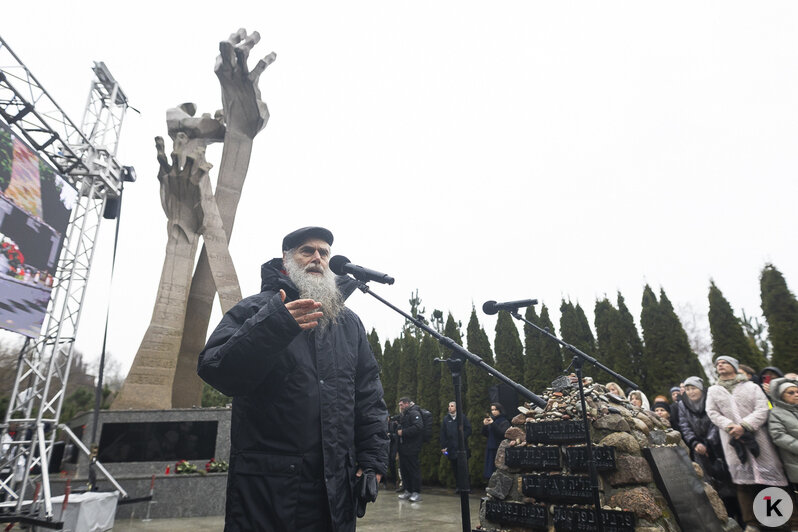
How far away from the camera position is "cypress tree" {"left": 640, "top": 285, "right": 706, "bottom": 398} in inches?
398

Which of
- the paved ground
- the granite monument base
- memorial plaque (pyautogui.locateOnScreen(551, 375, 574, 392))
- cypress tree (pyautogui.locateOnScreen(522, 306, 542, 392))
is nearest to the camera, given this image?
memorial plaque (pyautogui.locateOnScreen(551, 375, 574, 392))

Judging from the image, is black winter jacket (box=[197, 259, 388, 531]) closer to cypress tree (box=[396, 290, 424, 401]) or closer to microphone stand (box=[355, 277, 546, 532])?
microphone stand (box=[355, 277, 546, 532])

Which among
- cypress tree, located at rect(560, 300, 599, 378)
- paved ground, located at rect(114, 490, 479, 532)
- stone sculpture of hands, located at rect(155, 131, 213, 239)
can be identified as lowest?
paved ground, located at rect(114, 490, 479, 532)

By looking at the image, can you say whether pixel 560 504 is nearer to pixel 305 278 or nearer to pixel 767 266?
pixel 305 278

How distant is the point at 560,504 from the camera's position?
12.7 feet

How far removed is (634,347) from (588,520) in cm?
850

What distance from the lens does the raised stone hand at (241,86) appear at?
413 inches

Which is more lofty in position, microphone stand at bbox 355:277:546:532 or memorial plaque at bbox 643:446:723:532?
microphone stand at bbox 355:277:546:532

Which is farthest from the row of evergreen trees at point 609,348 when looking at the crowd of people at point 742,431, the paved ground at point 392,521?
the crowd of people at point 742,431

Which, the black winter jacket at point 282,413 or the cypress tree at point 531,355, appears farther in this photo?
the cypress tree at point 531,355

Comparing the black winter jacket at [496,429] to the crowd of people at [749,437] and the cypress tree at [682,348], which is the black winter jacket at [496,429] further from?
the cypress tree at [682,348]

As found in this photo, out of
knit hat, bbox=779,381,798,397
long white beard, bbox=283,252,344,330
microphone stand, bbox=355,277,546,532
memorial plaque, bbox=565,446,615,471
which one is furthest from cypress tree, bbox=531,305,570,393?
long white beard, bbox=283,252,344,330

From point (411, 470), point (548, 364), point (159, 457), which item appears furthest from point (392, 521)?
point (548, 364)

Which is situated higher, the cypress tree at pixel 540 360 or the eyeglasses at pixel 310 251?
the cypress tree at pixel 540 360
